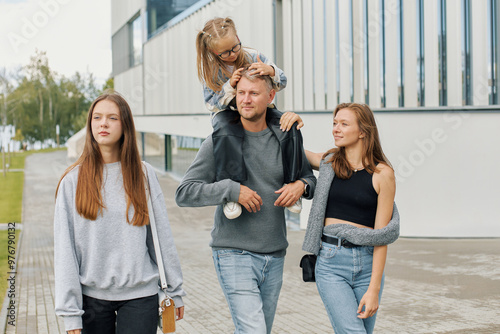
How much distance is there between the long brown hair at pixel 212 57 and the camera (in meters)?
3.61

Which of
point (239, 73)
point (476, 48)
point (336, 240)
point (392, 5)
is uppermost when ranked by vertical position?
point (392, 5)

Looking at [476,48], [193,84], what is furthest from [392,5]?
[193,84]

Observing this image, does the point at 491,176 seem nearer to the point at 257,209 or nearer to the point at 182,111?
the point at 257,209

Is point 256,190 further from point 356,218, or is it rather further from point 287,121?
point 356,218

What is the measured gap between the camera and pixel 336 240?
345 cm

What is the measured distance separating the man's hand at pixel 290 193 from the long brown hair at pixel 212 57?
2.32 feet

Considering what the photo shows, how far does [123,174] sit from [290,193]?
33.4 inches

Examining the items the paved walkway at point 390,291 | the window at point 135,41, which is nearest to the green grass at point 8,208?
the paved walkway at point 390,291

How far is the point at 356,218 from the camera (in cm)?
344

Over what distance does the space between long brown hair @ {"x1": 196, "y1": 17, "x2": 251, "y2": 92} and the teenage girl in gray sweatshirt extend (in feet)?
2.02

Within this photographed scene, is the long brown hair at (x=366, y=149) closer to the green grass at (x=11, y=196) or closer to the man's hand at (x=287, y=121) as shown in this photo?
the man's hand at (x=287, y=121)

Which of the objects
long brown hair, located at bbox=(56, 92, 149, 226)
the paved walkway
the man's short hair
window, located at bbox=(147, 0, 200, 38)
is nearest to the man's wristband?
the man's short hair

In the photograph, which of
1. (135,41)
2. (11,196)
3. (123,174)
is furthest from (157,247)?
(135,41)

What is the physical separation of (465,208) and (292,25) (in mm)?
5543
